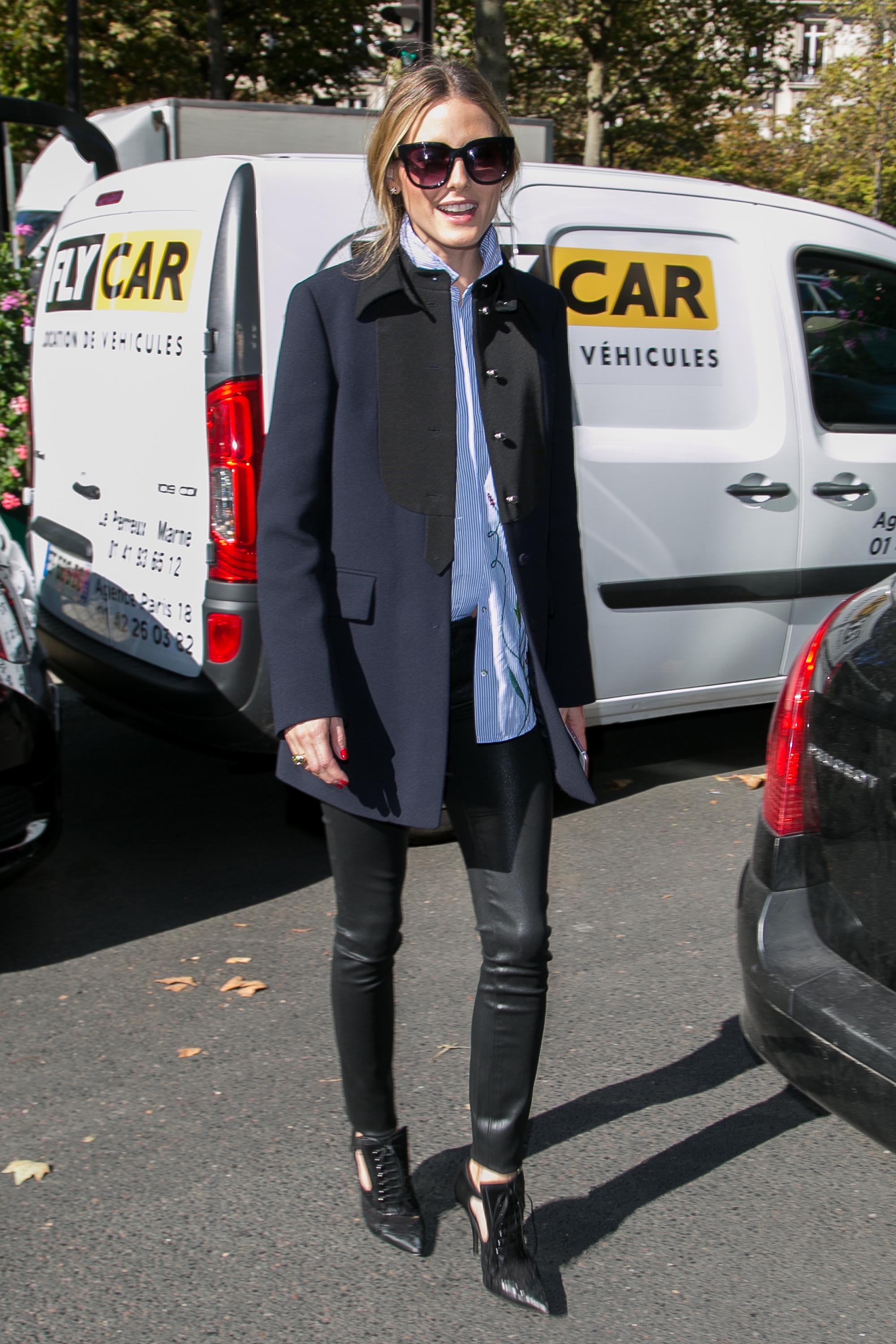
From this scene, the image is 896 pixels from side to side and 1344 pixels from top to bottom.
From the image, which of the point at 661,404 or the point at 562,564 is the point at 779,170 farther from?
the point at 562,564

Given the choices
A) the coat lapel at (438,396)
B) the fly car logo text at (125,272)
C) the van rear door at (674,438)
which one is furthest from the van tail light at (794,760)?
the fly car logo text at (125,272)

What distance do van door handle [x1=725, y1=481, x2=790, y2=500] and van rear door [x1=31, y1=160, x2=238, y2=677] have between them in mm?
1780

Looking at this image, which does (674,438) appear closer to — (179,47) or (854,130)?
(179,47)

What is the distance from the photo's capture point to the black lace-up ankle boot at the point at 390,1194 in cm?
255

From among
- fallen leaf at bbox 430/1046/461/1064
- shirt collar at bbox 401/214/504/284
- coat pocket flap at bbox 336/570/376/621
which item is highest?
shirt collar at bbox 401/214/504/284

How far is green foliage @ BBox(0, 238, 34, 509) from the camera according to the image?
7.51 m

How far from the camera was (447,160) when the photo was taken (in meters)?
2.28

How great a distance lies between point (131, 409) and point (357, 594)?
223 centimetres

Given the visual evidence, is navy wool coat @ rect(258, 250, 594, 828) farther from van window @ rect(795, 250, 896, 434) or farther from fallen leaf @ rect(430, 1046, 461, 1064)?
van window @ rect(795, 250, 896, 434)

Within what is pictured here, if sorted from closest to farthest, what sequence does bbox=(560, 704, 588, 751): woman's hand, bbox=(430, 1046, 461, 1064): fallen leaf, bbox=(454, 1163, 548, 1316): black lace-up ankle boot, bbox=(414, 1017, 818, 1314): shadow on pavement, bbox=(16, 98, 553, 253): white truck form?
bbox=(454, 1163, 548, 1316): black lace-up ankle boot, bbox=(560, 704, 588, 751): woman's hand, bbox=(414, 1017, 818, 1314): shadow on pavement, bbox=(430, 1046, 461, 1064): fallen leaf, bbox=(16, 98, 553, 253): white truck

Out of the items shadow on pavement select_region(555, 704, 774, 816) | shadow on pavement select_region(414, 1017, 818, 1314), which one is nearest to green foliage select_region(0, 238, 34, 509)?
shadow on pavement select_region(555, 704, 774, 816)

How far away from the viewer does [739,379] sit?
15.7ft

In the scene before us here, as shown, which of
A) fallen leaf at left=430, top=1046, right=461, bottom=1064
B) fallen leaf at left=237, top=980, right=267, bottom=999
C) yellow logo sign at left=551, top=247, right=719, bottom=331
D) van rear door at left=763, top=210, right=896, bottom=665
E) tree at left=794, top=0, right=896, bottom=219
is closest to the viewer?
fallen leaf at left=430, top=1046, right=461, bottom=1064

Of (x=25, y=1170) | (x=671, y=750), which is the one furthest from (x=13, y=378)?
(x=25, y=1170)
